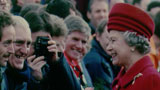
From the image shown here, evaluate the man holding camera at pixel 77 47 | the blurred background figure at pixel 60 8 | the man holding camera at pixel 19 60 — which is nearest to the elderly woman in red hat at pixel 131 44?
the man holding camera at pixel 19 60

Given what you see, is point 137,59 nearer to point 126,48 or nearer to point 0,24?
point 126,48

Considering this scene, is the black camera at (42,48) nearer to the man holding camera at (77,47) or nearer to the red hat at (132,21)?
the red hat at (132,21)

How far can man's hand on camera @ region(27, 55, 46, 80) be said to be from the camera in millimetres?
6084

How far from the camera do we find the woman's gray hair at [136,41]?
6062 mm

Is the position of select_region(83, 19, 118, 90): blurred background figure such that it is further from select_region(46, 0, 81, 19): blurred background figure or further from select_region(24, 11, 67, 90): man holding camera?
select_region(24, 11, 67, 90): man holding camera

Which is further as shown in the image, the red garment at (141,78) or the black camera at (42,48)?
the black camera at (42,48)

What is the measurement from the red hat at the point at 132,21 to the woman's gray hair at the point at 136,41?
5 cm

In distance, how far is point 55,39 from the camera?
6.64 meters

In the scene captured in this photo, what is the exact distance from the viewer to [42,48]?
614 cm

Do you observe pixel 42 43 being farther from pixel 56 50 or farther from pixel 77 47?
pixel 77 47

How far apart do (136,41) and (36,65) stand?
1.11 meters

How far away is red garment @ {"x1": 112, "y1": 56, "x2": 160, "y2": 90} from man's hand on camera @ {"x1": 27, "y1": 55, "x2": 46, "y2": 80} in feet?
2.87

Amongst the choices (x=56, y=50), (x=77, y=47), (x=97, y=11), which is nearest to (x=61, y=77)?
(x=56, y=50)

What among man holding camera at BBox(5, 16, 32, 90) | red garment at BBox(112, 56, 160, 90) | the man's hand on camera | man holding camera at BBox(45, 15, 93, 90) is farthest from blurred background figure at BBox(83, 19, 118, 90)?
man holding camera at BBox(5, 16, 32, 90)
